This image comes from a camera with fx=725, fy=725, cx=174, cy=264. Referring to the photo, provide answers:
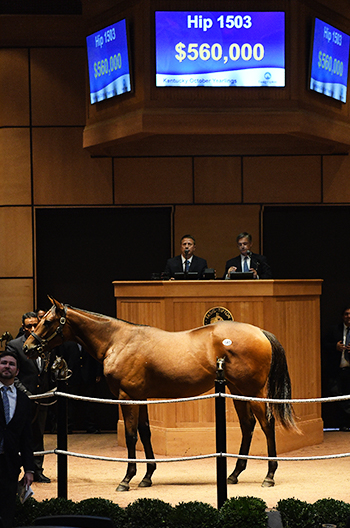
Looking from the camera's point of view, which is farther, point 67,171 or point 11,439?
point 67,171

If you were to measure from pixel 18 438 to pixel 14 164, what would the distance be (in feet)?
22.5

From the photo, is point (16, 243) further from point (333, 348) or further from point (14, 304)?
point (333, 348)

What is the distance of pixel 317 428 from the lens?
9180mm

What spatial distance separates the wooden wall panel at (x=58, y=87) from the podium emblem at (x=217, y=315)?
4.06 metres

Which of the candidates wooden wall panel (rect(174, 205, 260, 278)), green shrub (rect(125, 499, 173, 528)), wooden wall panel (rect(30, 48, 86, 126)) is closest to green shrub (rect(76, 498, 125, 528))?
green shrub (rect(125, 499, 173, 528))

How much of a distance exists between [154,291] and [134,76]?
2925mm

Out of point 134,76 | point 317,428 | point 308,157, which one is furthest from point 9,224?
point 317,428

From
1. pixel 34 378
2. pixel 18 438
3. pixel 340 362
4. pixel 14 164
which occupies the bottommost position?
pixel 340 362

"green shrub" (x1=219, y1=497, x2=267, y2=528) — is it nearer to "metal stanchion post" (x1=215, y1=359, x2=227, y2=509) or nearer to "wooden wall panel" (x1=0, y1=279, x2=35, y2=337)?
"metal stanchion post" (x1=215, y1=359, x2=227, y2=509)

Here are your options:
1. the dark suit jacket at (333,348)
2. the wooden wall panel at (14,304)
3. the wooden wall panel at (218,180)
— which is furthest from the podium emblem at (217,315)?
the wooden wall panel at (14,304)

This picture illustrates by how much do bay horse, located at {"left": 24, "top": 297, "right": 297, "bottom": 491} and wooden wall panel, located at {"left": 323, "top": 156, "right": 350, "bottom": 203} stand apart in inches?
170

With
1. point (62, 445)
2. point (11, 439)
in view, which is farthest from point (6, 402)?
point (62, 445)

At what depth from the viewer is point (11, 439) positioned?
485 cm

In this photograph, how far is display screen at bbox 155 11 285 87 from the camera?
930 cm
